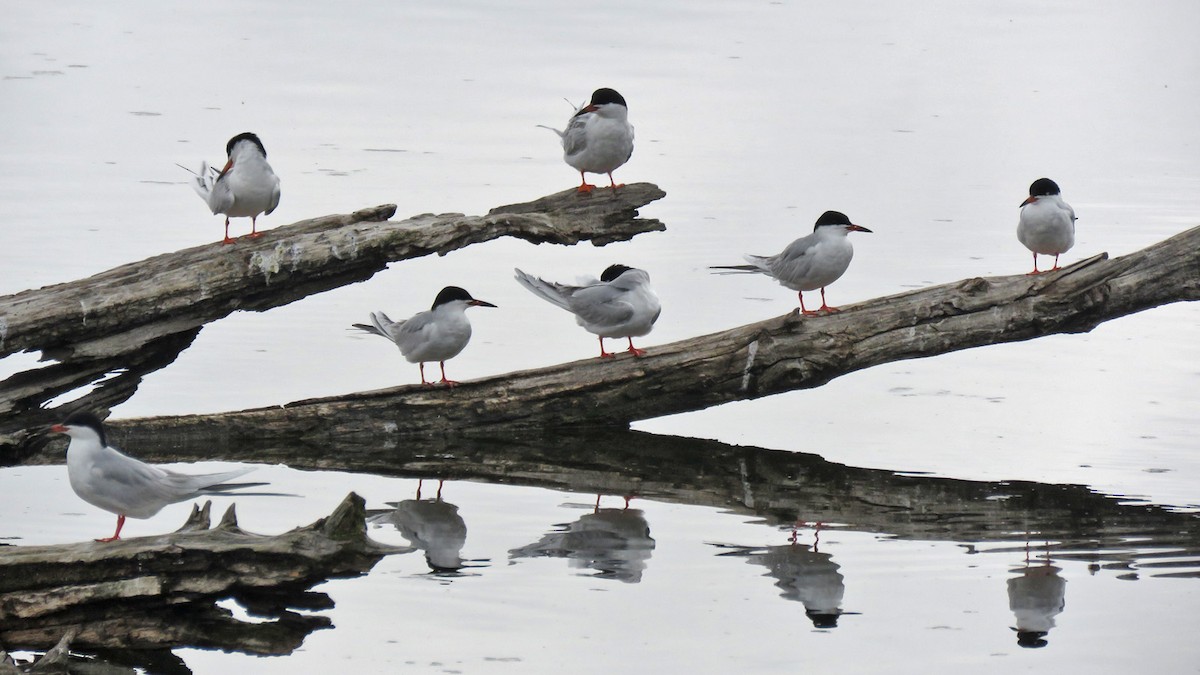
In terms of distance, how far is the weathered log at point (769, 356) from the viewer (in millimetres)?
7988

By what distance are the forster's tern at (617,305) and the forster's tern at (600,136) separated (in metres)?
1.08

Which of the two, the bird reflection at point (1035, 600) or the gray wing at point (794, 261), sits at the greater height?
the gray wing at point (794, 261)

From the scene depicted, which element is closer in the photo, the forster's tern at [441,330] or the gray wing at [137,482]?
the gray wing at [137,482]

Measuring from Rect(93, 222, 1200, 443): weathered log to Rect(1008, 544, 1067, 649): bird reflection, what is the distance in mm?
1507

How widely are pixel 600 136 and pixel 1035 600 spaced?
12.8 feet

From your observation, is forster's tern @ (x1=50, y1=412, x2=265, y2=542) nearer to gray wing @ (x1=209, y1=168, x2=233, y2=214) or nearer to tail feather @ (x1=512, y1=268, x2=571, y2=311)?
gray wing @ (x1=209, y1=168, x2=233, y2=214)

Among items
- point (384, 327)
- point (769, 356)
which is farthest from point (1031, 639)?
point (384, 327)

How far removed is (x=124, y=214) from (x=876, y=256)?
5.36 m

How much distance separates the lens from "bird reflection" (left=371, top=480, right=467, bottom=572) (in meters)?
6.78

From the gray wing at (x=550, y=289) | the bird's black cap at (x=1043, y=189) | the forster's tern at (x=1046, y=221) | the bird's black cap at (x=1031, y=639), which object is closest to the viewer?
the bird's black cap at (x=1031, y=639)

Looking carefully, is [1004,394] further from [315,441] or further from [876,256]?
[315,441]

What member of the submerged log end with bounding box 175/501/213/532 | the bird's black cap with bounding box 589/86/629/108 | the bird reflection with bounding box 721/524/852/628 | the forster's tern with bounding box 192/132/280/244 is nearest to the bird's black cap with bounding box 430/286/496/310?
the forster's tern with bounding box 192/132/280/244

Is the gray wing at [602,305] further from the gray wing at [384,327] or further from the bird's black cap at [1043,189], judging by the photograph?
the bird's black cap at [1043,189]

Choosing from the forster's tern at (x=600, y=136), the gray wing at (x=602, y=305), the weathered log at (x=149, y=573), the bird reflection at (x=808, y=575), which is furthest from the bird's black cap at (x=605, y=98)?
the weathered log at (x=149, y=573)
